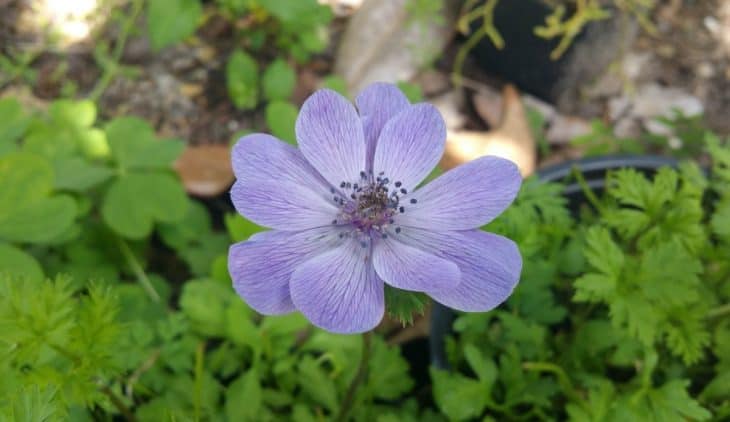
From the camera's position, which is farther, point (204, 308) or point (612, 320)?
point (204, 308)

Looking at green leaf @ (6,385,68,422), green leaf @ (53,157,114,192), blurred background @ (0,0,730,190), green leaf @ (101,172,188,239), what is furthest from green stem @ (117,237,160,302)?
green leaf @ (6,385,68,422)

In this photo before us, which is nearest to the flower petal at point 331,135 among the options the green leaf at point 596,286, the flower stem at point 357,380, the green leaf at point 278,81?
the flower stem at point 357,380

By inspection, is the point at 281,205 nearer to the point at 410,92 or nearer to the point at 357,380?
the point at 357,380

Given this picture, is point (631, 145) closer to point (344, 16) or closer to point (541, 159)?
point (541, 159)

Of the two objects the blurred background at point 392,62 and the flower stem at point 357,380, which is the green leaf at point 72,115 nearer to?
the blurred background at point 392,62

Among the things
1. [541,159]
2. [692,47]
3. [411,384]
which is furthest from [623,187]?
[692,47]

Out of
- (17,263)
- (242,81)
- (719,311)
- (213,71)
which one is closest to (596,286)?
(719,311)
